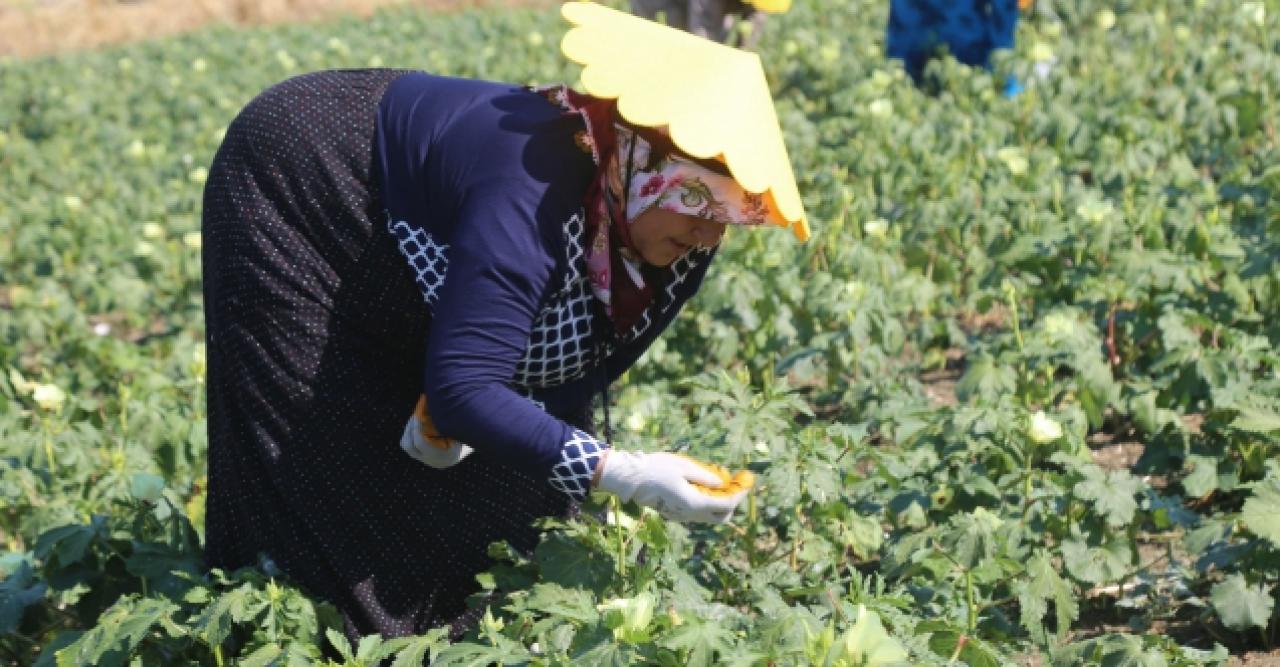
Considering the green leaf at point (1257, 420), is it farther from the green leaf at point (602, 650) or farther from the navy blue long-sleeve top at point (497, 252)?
the green leaf at point (602, 650)

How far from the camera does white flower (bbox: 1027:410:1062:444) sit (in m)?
3.15

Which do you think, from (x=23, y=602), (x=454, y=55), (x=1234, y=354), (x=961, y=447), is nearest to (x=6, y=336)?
(x=23, y=602)

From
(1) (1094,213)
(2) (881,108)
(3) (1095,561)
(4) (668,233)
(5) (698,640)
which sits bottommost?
(2) (881,108)

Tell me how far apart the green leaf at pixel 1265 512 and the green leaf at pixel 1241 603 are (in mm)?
124

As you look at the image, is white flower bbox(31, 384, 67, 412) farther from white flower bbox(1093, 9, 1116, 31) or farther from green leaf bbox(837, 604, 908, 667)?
white flower bbox(1093, 9, 1116, 31)

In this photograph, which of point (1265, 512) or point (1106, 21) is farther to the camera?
point (1106, 21)

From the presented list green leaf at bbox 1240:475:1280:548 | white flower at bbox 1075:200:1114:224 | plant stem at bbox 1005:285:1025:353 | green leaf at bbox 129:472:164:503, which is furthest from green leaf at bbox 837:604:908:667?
white flower at bbox 1075:200:1114:224

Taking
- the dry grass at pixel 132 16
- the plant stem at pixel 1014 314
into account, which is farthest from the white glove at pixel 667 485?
the dry grass at pixel 132 16

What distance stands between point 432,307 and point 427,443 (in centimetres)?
22

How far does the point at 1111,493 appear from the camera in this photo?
3061mm

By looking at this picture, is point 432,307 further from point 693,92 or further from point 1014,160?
point 1014,160

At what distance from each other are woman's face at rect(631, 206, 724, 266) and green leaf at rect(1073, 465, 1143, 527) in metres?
0.99

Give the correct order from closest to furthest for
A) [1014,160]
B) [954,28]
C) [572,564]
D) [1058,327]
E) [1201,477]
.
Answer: [572,564]
[1201,477]
[1058,327]
[1014,160]
[954,28]

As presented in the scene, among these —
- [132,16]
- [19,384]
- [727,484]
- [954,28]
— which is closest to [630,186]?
[727,484]
